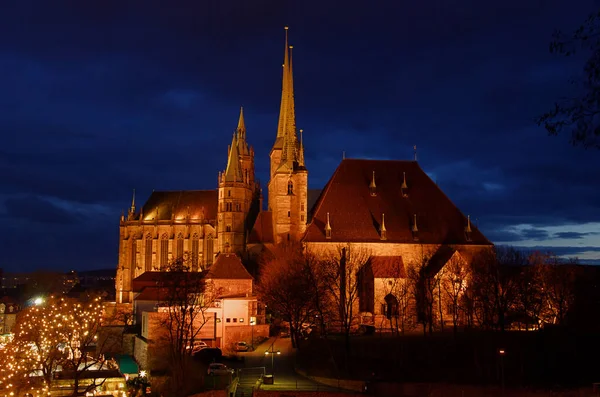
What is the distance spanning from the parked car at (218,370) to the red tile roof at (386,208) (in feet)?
73.8

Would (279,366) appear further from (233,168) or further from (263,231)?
(233,168)

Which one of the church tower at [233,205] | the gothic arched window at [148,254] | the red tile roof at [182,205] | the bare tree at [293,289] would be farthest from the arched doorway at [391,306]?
the gothic arched window at [148,254]

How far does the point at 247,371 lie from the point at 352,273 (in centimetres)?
2211

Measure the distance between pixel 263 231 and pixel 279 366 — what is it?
102ft

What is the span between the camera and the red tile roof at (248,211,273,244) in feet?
232

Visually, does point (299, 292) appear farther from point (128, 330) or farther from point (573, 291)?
point (573, 291)

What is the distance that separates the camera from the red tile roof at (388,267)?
2272 inches

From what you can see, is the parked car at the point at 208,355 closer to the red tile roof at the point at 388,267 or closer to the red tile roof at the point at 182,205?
the red tile roof at the point at 388,267

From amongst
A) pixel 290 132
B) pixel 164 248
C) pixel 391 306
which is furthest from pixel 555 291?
pixel 164 248

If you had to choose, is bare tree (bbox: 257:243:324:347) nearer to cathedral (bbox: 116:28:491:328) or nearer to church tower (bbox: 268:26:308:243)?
cathedral (bbox: 116:28:491:328)

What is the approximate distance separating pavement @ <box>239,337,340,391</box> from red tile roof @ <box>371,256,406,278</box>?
445 inches

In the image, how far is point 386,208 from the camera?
63719 mm

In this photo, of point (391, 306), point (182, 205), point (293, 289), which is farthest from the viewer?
point (182, 205)

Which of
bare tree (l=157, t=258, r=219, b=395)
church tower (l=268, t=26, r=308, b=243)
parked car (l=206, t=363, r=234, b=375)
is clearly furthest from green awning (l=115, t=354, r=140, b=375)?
church tower (l=268, t=26, r=308, b=243)
